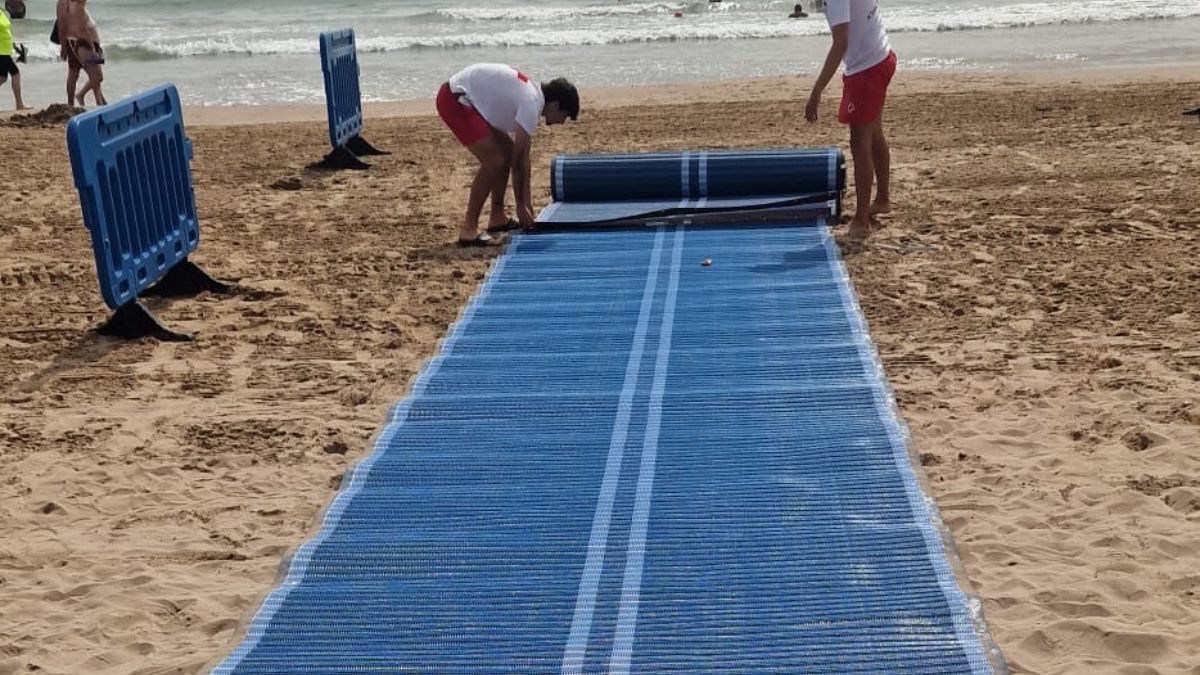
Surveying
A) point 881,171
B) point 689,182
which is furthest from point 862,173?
point 689,182

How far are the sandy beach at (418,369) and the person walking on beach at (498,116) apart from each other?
0.46 metres

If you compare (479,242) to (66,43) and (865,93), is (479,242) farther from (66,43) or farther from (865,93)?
(66,43)

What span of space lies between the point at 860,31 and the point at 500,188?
2.40 m

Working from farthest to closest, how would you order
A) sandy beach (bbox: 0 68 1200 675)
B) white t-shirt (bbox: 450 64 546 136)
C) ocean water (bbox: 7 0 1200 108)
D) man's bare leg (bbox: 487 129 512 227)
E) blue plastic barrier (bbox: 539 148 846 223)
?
ocean water (bbox: 7 0 1200 108)
blue plastic barrier (bbox: 539 148 846 223)
man's bare leg (bbox: 487 129 512 227)
white t-shirt (bbox: 450 64 546 136)
sandy beach (bbox: 0 68 1200 675)

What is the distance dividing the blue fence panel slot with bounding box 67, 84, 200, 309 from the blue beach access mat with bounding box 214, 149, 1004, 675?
171 cm

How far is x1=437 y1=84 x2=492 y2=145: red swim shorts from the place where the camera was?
7797 millimetres

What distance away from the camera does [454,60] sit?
23.1 metres

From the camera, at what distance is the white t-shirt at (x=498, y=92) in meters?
7.58

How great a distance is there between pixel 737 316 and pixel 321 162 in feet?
19.3

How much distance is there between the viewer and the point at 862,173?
7.74 m

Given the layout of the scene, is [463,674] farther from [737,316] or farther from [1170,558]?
[737,316]

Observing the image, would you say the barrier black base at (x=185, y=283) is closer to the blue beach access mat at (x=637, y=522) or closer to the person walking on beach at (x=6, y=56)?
the blue beach access mat at (x=637, y=522)

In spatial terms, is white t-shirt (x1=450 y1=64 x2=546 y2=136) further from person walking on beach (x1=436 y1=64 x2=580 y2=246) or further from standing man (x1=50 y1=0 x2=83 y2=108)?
standing man (x1=50 y1=0 x2=83 y2=108)

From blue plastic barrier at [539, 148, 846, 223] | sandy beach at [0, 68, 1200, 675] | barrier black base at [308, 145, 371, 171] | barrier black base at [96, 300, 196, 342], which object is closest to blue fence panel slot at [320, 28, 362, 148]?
barrier black base at [308, 145, 371, 171]
